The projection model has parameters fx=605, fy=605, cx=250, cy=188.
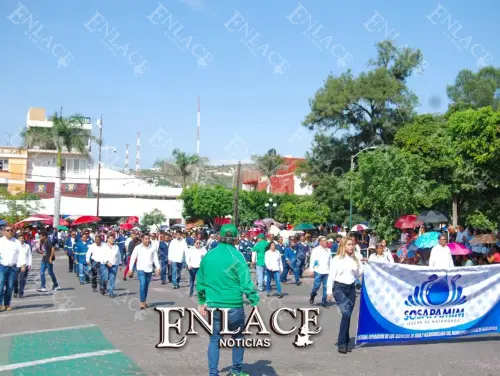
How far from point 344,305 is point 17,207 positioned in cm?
4630

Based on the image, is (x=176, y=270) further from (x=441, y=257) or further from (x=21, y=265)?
(x=441, y=257)

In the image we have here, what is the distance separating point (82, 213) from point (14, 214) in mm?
10473

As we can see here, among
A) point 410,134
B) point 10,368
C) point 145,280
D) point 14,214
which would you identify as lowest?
point 10,368

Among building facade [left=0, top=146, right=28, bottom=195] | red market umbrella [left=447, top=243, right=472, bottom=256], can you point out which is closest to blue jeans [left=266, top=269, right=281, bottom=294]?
red market umbrella [left=447, top=243, right=472, bottom=256]

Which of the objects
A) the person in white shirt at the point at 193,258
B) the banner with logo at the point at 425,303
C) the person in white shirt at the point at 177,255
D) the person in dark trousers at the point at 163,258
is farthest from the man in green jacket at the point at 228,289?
the person in dark trousers at the point at 163,258

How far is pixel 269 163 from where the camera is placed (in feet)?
254

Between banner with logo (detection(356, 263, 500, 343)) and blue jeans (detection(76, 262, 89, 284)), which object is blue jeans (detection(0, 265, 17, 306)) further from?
banner with logo (detection(356, 263, 500, 343))

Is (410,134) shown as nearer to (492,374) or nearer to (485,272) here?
(485,272)

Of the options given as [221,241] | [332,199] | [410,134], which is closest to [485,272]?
[221,241]

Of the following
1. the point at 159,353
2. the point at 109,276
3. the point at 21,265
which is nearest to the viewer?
the point at 159,353

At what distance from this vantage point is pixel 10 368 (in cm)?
762

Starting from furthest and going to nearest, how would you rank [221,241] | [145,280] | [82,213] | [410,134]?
[82,213] < [410,134] < [145,280] < [221,241]

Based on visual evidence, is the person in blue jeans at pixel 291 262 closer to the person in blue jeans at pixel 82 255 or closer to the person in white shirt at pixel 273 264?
the person in white shirt at pixel 273 264

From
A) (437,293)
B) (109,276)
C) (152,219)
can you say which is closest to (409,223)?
(109,276)
